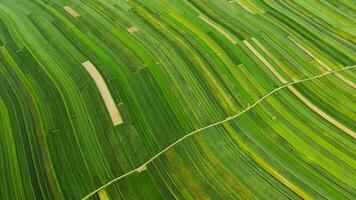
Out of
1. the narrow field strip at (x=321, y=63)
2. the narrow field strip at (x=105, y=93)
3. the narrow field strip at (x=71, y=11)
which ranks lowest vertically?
the narrow field strip at (x=321, y=63)

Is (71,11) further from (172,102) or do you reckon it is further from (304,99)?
(304,99)

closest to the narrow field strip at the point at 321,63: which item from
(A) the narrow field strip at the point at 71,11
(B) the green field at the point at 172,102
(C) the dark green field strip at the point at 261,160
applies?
(B) the green field at the point at 172,102

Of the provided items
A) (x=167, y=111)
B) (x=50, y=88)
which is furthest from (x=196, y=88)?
(x=50, y=88)

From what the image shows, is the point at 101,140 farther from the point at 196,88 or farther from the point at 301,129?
the point at 301,129

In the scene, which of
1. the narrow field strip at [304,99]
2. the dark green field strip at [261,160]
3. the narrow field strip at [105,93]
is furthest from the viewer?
Answer: the narrow field strip at [304,99]

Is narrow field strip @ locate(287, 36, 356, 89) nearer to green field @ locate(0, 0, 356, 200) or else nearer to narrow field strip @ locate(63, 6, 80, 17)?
green field @ locate(0, 0, 356, 200)

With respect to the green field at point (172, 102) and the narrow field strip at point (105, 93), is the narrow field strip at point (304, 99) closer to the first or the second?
the green field at point (172, 102)
